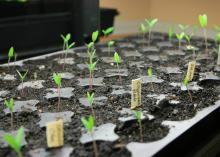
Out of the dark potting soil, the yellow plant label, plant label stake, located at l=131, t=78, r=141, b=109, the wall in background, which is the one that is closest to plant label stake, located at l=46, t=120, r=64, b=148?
the dark potting soil

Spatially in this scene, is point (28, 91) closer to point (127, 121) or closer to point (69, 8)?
point (127, 121)

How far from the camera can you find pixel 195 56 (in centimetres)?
170

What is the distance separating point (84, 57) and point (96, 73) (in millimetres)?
309

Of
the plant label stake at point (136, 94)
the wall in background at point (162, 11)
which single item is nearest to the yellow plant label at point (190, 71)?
the plant label stake at point (136, 94)

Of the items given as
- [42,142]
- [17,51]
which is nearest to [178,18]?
[17,51]

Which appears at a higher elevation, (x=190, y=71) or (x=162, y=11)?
(x=162, y=11)

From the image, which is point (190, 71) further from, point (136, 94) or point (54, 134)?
point (54, 134)

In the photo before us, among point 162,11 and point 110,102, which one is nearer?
point 110,102

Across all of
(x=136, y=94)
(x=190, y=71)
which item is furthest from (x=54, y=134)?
(x=190, y=71)

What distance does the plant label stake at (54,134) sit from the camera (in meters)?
0.74

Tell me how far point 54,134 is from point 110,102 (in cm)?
35

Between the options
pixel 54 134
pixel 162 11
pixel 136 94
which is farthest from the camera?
pixel 162 11

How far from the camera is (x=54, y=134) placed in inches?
29.4

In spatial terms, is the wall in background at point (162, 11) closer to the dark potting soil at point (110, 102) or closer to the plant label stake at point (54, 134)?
the dark potting soil at point (110, 102)
